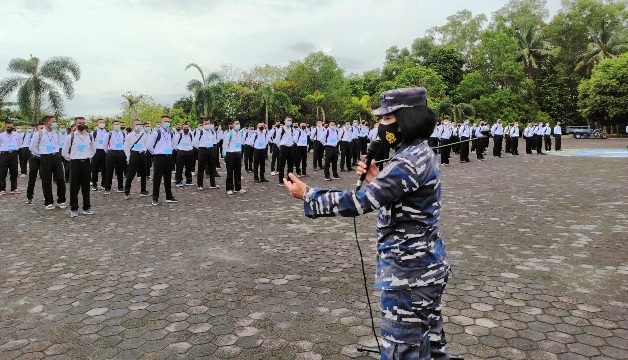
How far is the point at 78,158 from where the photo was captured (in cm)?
962

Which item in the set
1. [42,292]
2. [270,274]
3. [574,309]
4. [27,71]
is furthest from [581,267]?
Result: [27,71]

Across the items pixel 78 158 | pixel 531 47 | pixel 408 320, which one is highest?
pixel 531 47

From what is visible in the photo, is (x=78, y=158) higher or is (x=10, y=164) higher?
(x=78, y=158)

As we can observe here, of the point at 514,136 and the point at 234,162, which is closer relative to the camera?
the point at 234,162

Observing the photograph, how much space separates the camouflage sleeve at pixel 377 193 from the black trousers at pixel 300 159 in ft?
46.8

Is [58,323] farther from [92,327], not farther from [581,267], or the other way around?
[581,267]

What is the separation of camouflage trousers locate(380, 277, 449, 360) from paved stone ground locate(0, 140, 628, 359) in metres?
1.17

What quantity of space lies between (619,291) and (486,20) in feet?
187

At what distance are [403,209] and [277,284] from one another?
301 centimetres

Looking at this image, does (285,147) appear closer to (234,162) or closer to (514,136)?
(234,162)

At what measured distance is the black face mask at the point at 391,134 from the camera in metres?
2.52

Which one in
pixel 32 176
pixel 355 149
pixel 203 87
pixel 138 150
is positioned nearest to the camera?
pixel 32 176

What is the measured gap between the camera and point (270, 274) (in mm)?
5477

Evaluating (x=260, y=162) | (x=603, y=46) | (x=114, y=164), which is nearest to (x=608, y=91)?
(x=603, y=46)
